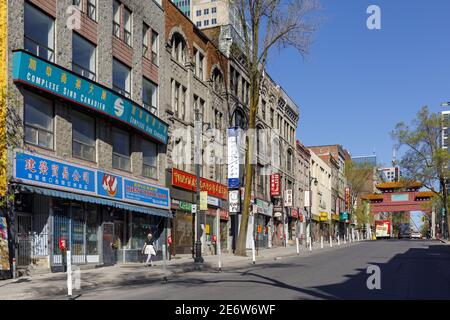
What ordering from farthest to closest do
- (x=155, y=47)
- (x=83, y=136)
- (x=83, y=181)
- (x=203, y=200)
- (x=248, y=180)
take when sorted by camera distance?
(x=248, y=180)
(x=155, y=47)
(x=203, y=200)
(x=83, y=136)
(x=83, y=181)

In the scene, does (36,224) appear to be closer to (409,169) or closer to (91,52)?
(91,52)

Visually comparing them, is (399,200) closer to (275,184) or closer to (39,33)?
(275,184)

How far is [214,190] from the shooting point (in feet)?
126

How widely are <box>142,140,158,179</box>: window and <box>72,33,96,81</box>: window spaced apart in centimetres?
601

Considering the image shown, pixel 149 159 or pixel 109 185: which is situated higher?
pixel 149 159

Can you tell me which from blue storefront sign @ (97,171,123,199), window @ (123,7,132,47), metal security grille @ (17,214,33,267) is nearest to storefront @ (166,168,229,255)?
blue storefront sign @ (97,171,123,199)

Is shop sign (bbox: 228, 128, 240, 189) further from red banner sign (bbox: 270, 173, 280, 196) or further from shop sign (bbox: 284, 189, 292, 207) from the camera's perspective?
shop sign (bbox: 284, 189, 292, 207)

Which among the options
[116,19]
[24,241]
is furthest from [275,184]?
[24,241]

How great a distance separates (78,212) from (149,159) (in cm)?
754

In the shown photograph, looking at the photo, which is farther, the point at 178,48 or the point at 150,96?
the point at 178,48

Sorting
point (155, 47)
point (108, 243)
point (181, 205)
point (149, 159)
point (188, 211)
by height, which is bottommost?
point (108, 243)

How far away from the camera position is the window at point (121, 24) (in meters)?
27.9

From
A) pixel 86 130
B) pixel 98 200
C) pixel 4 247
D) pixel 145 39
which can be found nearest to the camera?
pixel 4 247

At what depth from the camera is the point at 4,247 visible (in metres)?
19.1
